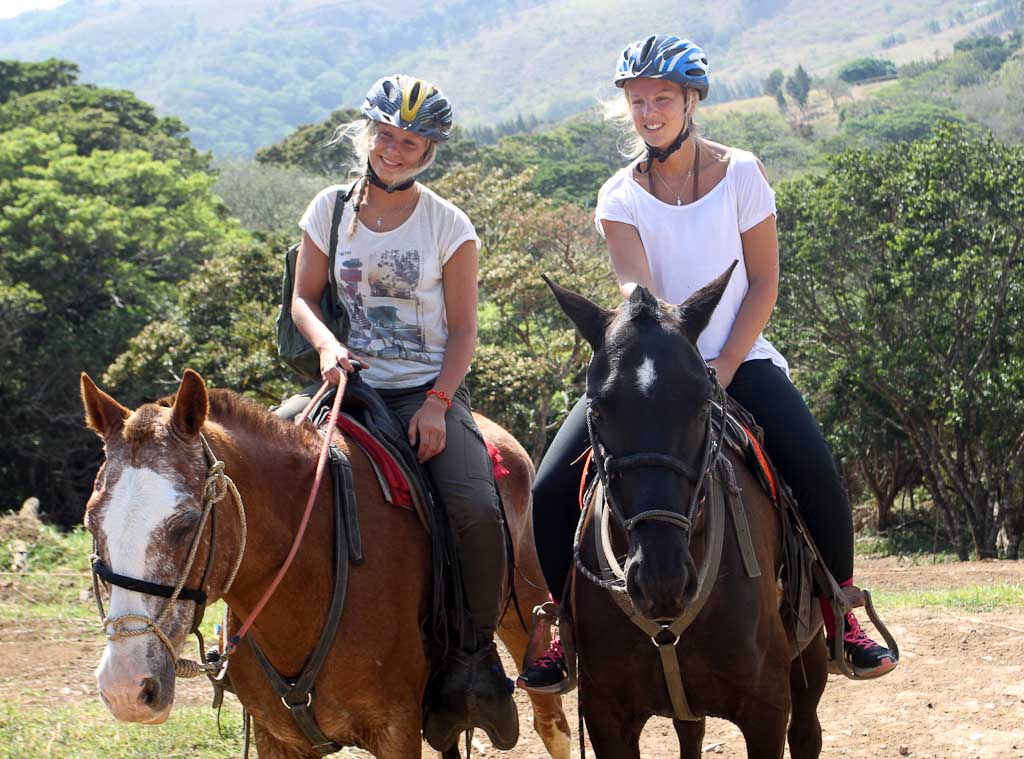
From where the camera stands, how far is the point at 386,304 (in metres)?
4.82

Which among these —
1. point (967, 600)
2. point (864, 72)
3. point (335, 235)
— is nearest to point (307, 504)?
point (335, 235)

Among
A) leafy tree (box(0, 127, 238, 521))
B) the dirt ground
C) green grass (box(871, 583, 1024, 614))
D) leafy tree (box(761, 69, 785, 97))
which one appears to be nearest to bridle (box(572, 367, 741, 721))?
the dirt ground

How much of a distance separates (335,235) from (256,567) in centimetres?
162

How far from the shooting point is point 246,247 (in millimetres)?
20250

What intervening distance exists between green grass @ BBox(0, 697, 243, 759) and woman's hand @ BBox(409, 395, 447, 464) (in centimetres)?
261

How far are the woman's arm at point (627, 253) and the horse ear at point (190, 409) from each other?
5.83 feet

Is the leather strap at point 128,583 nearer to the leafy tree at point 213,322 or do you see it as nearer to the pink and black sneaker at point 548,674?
the pink and black sneaker at point 548,674

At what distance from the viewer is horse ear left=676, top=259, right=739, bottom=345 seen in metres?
3.80

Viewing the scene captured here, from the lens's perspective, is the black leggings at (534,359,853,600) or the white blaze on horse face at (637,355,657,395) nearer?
the white blaze on horse face at (637,355,657,395)

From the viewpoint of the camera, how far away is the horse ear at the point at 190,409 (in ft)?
11.0

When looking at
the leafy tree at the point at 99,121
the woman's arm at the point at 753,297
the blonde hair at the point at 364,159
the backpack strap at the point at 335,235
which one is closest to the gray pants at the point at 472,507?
the backpack strap at the point at 335,235

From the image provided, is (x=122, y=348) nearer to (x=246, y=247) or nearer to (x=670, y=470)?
(x=246, y=247)

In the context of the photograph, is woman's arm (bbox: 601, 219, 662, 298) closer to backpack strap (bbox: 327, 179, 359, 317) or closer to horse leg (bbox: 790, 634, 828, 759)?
backpack strap (bbox: 327, 179, 359, 317)

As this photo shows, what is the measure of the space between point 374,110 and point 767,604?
8.29ft
